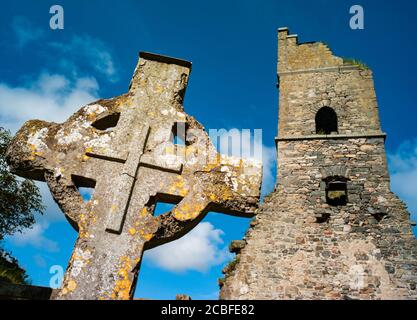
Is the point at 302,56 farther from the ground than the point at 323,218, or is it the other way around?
the point at 302,56

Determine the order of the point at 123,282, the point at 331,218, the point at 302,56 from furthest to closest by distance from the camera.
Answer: the point at 302,56
the point at 331,218
the point at 123,282

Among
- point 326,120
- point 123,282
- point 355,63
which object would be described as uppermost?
point 355,63

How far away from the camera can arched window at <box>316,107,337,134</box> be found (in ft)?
38.2

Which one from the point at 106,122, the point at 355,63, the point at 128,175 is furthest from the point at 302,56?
the point at 128,175

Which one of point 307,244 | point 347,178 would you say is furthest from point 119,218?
point 347,178

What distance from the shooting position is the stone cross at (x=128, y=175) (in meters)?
2.33

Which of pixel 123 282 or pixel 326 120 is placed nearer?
pixel 123 282

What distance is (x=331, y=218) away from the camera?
354 inches

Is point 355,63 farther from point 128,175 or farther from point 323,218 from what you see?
point 128,175

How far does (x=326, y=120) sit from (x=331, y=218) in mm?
4259

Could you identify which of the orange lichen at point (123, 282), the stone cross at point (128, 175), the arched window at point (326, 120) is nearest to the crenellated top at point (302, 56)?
the arched window at point (326, 120)

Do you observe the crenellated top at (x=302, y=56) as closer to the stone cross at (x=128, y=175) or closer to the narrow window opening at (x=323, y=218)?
the narrow window opening at (x=323, y=218)
